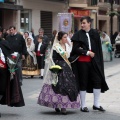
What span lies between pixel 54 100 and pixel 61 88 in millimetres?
264

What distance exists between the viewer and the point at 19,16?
30.3 metres

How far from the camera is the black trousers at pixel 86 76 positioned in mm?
9211

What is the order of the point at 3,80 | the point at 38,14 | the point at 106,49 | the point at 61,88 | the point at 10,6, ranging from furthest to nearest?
1. the point at 38,14
2. the point at 10,6
3. the point at 106,49
4. the point at 61,88
5. the point at 3,80

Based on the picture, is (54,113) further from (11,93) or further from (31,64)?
(31,64)

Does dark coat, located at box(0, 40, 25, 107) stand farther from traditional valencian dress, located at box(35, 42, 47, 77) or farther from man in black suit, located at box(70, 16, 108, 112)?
traditional valencian dress, located at box(35, 42, 47, 77)

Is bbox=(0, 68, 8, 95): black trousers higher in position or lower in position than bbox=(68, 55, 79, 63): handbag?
lower

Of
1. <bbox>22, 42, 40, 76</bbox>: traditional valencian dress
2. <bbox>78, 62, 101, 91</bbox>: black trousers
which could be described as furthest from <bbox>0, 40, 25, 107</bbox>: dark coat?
<bbox>22, 42, 40, 76</bbox>: traditional valencian dress

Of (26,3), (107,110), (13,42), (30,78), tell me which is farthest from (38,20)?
(107,110)

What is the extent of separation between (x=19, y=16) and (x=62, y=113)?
71.1 feet

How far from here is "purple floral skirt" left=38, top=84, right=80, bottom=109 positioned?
8898 millimetres

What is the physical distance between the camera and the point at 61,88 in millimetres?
8953

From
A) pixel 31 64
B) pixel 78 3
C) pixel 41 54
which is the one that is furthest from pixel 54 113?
pixel 78 3

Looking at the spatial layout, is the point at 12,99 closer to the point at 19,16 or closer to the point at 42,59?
the point at 42,59

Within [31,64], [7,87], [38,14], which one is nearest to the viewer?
[7,87]
